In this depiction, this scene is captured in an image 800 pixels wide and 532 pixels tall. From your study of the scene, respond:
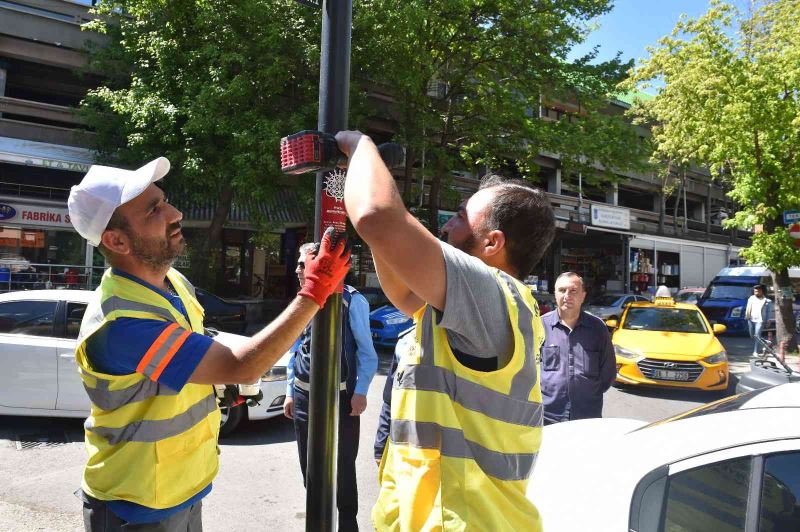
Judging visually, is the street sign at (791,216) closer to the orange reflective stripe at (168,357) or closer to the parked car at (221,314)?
the parked car at (221,314)

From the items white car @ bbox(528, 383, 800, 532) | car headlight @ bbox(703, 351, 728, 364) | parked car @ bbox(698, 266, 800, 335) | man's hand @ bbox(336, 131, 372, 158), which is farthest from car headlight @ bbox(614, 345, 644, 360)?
parked car @ bbox(698, 266, 800, 335)

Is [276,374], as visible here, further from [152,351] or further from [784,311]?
[784,311]

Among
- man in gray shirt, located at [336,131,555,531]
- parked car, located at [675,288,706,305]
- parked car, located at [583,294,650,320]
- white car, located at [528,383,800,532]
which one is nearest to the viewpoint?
man in gray shirt, located at [336,131,555,531]

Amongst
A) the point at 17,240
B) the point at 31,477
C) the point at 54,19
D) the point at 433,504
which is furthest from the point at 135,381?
the point at 54,19

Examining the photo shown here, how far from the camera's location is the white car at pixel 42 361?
5.91 m

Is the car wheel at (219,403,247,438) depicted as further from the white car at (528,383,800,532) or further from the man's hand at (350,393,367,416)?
the white car at (528,383,800,532)

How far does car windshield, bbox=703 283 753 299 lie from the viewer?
19.3 metres

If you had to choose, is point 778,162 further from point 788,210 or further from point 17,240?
point 17,240

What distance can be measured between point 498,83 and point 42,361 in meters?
13.4

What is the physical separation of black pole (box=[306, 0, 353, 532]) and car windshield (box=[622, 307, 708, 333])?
9292mm

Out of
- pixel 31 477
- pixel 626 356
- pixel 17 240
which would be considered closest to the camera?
pixel 31 477

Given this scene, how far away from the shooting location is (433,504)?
138cm

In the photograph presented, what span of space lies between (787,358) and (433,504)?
50.8ft

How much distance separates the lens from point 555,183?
28.2 m
